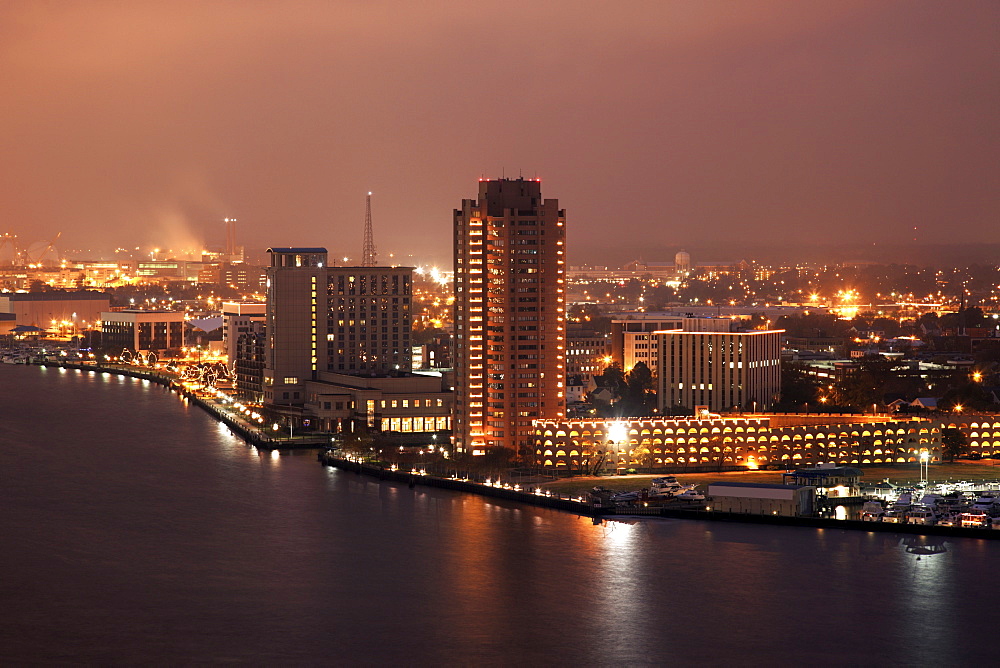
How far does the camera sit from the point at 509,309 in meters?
16.0

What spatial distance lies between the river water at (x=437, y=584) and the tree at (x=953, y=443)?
3.79m

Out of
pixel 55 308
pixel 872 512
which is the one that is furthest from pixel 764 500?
pixel 55 308

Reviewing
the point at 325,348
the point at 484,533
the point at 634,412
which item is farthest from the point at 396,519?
the point at 325,348

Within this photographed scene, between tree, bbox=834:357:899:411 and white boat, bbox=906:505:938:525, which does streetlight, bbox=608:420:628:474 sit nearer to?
white boat, bbox=906:505:938:525

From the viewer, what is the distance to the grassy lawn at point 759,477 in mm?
13930

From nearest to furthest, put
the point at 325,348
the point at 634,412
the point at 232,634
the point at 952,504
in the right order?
the point at 232,634 → the point at 952,504 → the point at 634,412 → the point at 325,348

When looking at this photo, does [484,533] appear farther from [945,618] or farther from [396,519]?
[945,618]

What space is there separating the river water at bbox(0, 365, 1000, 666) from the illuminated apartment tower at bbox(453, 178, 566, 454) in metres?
1.91

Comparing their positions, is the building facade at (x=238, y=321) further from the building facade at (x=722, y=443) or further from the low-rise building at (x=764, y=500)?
the low-rise building at (x=764, y=500)

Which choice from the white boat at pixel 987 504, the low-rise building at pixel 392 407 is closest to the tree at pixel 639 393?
the low-rise building at pixel 392 407

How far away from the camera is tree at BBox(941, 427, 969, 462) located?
1543 centimetres

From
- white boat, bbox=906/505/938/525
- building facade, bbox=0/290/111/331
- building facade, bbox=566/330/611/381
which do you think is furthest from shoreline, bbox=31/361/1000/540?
building facade, bbox=0/290/111/331

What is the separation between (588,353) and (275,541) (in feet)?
55.4

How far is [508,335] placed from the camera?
16.0m
